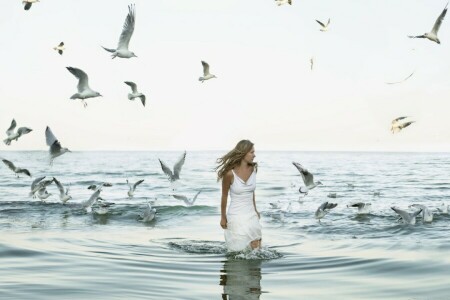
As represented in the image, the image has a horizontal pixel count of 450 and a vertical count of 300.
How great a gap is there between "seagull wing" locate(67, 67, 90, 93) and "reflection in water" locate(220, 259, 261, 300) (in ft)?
19.1

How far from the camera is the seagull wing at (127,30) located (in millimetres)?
15784

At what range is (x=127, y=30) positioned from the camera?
16094 millimetres

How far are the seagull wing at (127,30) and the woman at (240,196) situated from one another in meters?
6.33

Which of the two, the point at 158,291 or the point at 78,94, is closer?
the point at 158,291

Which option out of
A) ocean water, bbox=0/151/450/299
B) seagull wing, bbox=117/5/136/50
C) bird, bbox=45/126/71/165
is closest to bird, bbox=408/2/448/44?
ocean water, bbox=0/151/450/299

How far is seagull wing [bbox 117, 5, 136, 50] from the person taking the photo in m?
15.8

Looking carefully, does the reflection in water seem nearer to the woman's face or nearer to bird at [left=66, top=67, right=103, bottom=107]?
the woman's face

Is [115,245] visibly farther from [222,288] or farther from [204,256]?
[222,288]

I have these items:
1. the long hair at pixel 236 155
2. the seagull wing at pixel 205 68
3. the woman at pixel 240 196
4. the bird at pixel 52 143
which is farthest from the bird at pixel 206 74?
the long hair at pixel 236 155

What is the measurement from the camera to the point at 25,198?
28.2m

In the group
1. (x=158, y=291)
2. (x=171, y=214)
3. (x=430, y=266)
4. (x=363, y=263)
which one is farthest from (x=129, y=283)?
(x=171, y=214)

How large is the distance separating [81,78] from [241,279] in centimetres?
716

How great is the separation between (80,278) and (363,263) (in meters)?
4.64

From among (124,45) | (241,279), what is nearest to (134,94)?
Result: (124,45)
